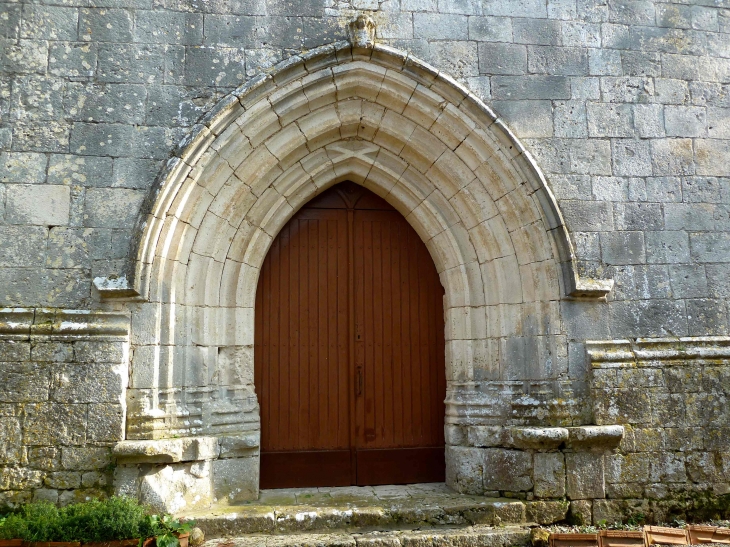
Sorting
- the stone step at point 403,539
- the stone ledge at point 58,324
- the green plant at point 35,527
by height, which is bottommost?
the stone step at point 403,539

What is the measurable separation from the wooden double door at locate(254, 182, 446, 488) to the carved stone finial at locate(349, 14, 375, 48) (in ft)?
3.90

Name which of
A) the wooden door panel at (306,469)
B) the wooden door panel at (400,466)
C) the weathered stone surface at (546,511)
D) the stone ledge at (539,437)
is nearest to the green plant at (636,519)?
the weathered stone surface at (546,511)

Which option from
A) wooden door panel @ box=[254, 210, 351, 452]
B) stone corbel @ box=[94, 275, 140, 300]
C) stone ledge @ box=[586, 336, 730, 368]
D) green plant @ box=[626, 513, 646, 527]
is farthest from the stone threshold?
stone corbel @ box=[94, 275, 140, 300]

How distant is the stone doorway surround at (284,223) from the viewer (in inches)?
160

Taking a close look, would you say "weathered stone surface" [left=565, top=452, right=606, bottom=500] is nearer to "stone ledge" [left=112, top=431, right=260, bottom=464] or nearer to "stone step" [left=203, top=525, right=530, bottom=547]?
"stone step" [left=203, top=525, right=530, bottom=547]

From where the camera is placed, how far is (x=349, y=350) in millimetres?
4871

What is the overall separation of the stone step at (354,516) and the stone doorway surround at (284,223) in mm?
271

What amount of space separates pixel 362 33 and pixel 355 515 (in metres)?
3.45

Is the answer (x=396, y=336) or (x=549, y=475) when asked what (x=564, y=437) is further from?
(x=396, y=336)

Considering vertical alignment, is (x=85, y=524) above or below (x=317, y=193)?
below

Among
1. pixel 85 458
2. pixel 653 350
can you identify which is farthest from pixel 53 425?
pixel 653 350

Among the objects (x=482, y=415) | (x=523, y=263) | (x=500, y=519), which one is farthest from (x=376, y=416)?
(x=523, y=263)

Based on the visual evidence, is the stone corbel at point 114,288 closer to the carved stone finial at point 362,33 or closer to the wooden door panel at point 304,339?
the wooden door panel at point 304,339

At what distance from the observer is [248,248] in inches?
182
